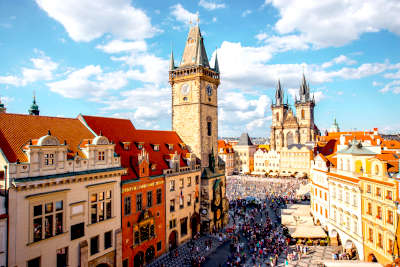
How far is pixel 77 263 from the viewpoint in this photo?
23.4m

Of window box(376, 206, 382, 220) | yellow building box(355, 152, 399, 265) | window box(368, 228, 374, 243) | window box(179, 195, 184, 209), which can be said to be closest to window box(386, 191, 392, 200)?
yellow building box(355, 152, 399, 265)

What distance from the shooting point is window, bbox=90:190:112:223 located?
2522cm

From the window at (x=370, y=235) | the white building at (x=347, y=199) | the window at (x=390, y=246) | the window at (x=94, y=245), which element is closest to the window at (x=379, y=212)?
the window at (x=370, y=235)

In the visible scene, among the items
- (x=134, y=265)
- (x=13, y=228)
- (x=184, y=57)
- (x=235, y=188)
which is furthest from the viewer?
(x=235, y=188)

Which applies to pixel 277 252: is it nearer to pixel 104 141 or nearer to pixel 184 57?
pixel 104 141

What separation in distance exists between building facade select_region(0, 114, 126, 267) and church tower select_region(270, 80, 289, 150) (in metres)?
111

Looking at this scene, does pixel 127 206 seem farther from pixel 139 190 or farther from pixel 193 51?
pixel 193 51

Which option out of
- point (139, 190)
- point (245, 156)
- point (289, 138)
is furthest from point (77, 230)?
point (289, 138)

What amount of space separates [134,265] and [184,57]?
33.6 metres

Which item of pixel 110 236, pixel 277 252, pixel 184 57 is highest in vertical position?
pixel 184 57

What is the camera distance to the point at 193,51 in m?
46.0

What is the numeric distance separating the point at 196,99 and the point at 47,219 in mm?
27921

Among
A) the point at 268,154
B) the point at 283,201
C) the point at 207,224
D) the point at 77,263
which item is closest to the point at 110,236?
the point at 77,263

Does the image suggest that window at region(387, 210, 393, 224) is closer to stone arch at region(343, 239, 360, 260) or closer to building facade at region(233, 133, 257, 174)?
stone arch at region(343, 239, 360, 260)
